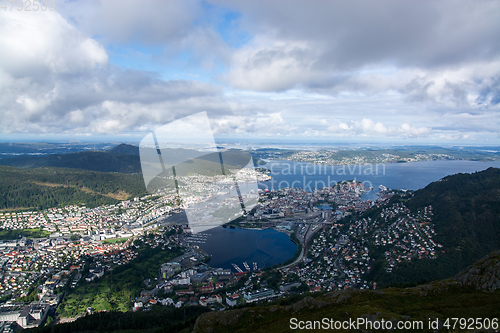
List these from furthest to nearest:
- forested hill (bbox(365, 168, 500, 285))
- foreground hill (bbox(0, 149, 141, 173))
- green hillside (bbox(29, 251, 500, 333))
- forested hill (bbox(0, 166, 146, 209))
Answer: foreground hill (bbox(0, 149, 141, 173)), forested hill (bbox(0, 166, 146, 209)), forested hill (bbox(365, 168, 500, 285)), green hillside (bbox(29, 251, 500, 333))

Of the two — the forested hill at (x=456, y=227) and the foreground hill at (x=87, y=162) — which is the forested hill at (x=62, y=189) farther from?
the forested hill at (x=456, y=227)

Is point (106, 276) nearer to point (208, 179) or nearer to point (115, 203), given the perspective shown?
point (208, 179)

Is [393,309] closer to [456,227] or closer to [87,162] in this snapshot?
[456,227]

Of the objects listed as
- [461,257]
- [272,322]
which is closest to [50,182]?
[272,322]

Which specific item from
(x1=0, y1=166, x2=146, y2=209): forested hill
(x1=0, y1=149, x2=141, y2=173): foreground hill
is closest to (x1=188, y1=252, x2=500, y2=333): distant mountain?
(x1=0, y1=166, x2=146, y2=209): forested hill

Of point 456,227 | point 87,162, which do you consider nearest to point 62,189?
point 87,162

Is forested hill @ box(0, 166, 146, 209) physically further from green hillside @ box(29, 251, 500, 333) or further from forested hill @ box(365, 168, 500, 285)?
forested hill @ box(365, 168, 500, 285)
